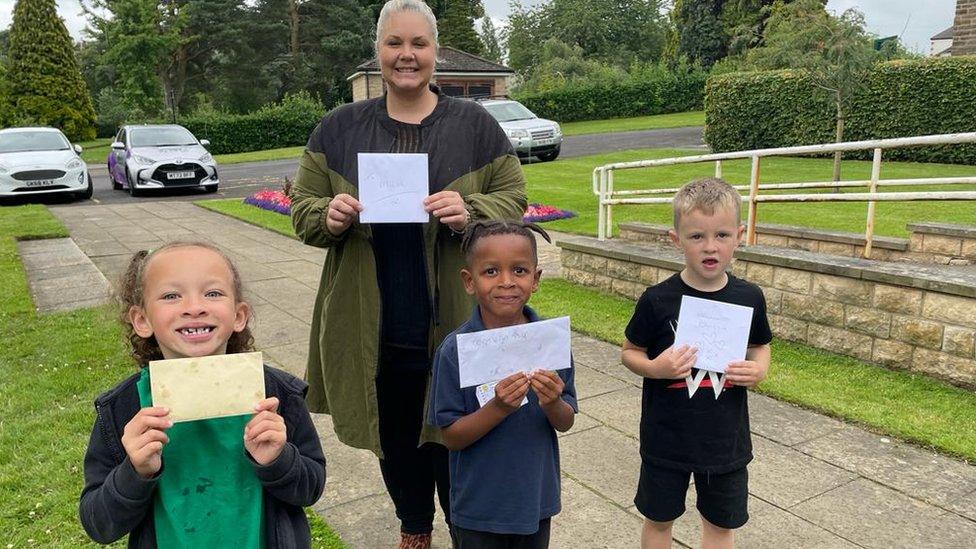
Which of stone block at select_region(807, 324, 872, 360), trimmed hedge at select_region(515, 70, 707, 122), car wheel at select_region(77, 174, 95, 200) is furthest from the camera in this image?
trimmed hedge at select_region(515, 70, 707, 122)

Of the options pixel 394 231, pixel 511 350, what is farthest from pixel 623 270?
pixel 511 350

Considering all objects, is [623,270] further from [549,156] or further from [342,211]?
[549,156]

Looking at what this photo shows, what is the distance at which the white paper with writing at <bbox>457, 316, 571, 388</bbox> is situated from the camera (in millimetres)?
1913

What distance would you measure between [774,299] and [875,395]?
4.14 feet

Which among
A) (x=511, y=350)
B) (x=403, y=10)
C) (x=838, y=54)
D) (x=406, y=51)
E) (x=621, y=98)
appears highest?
(x=621, y=98)

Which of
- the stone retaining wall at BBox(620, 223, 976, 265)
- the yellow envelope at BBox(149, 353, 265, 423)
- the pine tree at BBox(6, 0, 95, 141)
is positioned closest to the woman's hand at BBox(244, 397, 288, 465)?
the yellow envelope at BBox(149, 353, 265, 423)

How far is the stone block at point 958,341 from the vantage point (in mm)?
4328

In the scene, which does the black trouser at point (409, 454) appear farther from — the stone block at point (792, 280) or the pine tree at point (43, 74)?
the pine tree at point (43, 74)

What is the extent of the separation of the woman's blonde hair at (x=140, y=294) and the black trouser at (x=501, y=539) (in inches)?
35.7

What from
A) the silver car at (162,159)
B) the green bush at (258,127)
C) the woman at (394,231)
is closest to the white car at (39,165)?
the silver car at (162,159)

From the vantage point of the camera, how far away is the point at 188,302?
1.69 m

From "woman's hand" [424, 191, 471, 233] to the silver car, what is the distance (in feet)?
48.5

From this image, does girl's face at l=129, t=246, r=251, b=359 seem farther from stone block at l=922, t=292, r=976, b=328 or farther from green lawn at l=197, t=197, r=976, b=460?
stone block at l=922, t=292, r=976, b=328

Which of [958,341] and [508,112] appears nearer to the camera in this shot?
[958,341]
